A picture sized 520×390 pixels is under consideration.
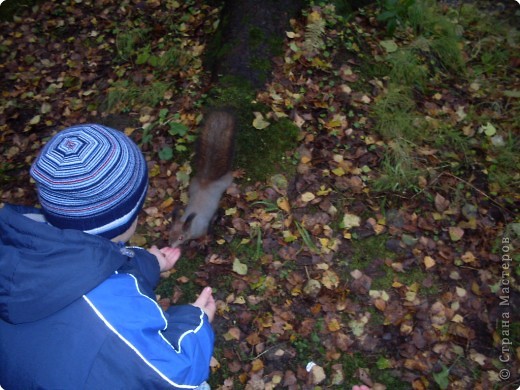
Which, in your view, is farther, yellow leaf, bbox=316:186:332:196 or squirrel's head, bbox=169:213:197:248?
yellow leaf, bbox=316:186:332:196

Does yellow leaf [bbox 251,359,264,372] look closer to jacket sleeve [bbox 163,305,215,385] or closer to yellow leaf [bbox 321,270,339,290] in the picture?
yellow leaf [bbox 321,270,339,290]

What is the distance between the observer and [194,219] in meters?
3.67

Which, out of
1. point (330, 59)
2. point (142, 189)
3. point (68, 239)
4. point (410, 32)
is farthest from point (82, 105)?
point (410, 32)

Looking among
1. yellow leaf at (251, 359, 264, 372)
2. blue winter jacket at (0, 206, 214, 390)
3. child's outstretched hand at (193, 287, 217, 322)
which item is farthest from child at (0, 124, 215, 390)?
yellow leaf at (251, 359, 264, 372)

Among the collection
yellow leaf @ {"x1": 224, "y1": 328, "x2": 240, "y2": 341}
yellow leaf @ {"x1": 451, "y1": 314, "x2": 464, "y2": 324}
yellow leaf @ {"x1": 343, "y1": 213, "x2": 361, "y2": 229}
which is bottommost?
yellow leaf @ {"x1": 224, "y1": 328, "x2": 240, "y2": 341}

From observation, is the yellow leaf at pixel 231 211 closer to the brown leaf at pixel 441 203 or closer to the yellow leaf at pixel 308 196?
the yellow leaf at pixel 308 196

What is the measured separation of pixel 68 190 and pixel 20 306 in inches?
20.5

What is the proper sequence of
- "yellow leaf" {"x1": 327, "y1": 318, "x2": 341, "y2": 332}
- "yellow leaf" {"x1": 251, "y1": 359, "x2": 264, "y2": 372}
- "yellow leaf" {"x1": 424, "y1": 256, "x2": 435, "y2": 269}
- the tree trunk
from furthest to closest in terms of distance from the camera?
the tree trunk → "yellow leaf" {"x1": 424, "y1": 256, "x2": 435, "y2": 269} → "yellow leaf" {"x1": 327, "y1": 318, "x2": 341, "y2": 332} → "yellow leaf" {"x1": 251, "y1": 359, "x2": 264, "y2": 372}

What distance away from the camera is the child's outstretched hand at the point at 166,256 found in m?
3.30

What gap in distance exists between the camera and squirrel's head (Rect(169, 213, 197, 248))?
12.0 ft

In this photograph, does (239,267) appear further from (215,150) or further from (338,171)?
(338,171)

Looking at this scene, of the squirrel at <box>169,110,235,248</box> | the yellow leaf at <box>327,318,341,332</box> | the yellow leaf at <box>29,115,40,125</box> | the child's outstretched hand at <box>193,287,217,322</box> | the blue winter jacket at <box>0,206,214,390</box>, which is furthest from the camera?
the yellow leaf at <box>29,115,40,125</box>

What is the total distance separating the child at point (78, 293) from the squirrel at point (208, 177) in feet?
5.16

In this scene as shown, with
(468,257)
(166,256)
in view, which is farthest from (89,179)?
(468,257)
